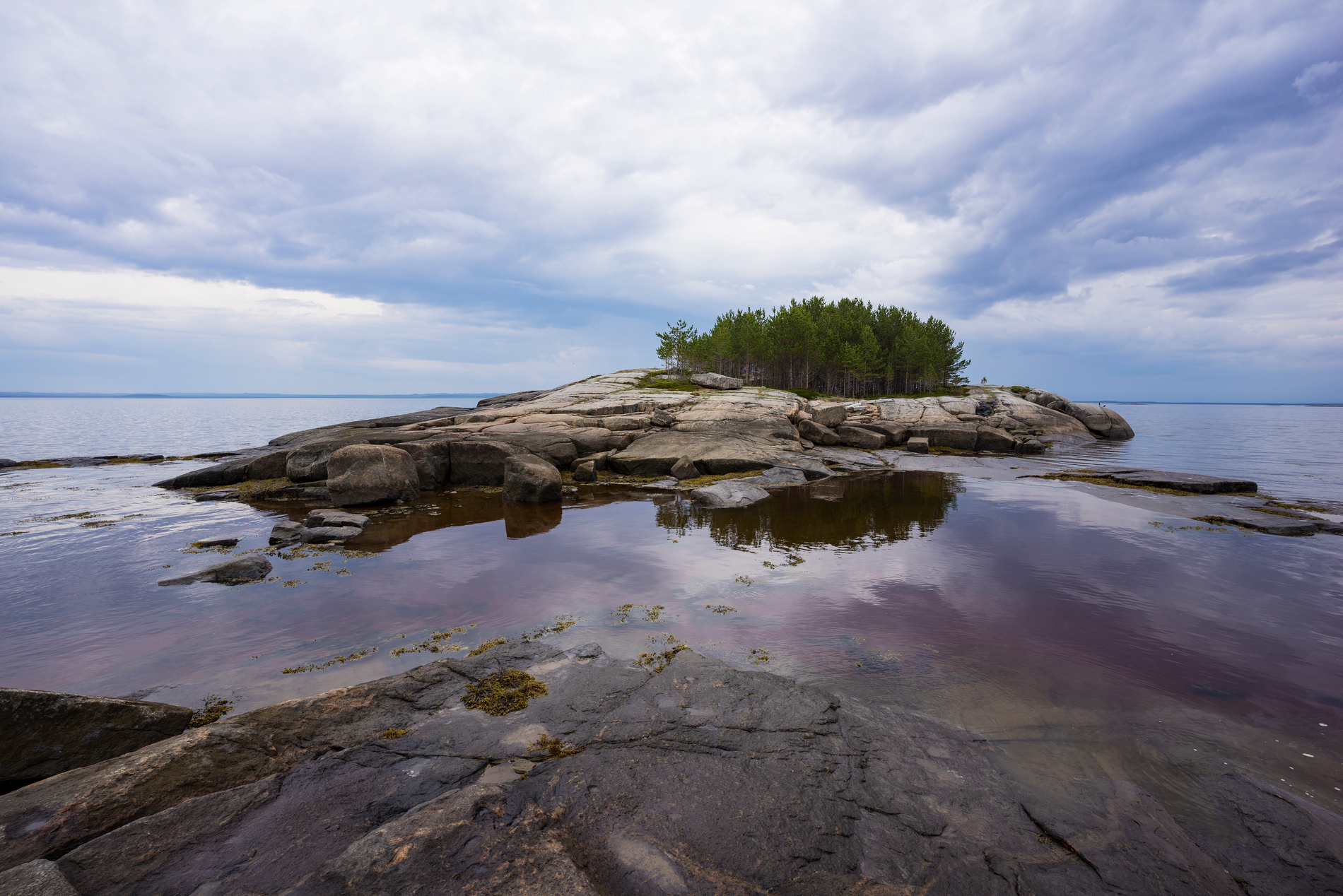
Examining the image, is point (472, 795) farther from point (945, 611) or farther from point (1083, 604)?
point (1083, 604)

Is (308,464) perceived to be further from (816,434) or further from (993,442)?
(993,442)

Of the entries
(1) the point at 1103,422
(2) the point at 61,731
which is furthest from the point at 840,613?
(1) the point at 1103,422

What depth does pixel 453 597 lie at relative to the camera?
993 cm

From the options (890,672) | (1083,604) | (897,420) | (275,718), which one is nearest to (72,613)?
(275,718)

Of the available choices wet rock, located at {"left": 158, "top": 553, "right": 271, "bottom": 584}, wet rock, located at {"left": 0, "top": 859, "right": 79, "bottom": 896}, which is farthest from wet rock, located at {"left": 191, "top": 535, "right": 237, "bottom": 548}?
wet rock, located at {"left": 0, "top": 859, "right": 79, "bottom": 896}

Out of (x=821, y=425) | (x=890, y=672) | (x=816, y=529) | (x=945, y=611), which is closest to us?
(x=890, y=672)

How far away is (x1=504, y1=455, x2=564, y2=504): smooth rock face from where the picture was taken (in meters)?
19.7

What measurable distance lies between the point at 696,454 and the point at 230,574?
18.8m

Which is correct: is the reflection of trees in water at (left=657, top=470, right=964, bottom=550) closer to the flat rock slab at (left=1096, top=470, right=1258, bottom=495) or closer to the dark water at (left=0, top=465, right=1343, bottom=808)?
the dark water at (left=0, top=465, right=1343, bottom=808)

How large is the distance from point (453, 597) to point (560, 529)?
219 inches

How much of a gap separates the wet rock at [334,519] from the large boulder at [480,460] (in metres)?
7.67

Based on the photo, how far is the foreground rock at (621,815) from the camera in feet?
11.8

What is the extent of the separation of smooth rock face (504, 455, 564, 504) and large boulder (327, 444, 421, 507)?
3948 millimetres

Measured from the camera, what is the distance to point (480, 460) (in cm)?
2345
